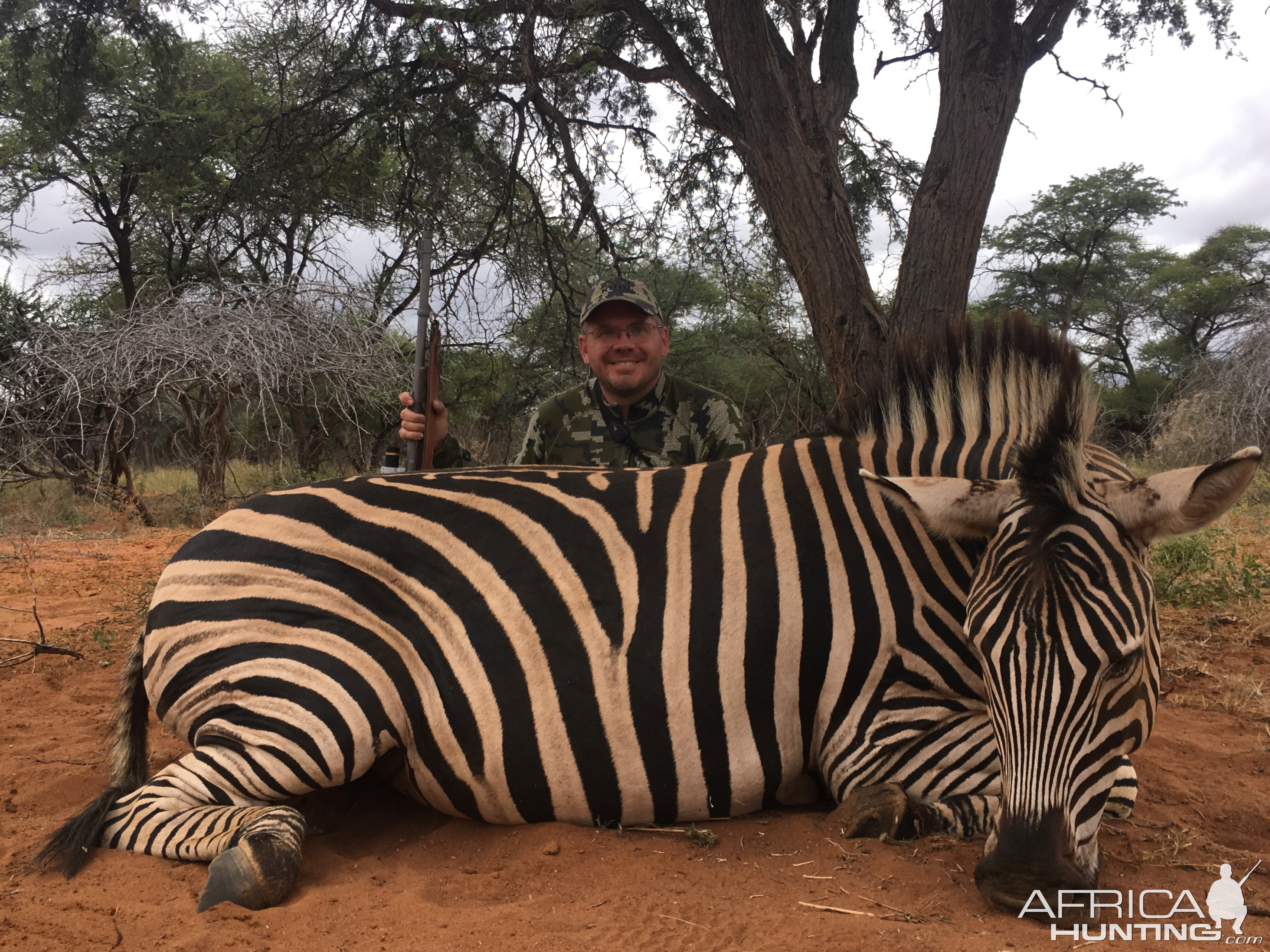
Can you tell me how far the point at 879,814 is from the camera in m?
2.42

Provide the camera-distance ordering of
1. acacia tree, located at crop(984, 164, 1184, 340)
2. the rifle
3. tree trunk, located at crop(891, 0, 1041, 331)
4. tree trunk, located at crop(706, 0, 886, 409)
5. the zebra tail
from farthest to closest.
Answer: acacia tree, located at crop(984, 164, 1184, 340) < tree trunk, located at crop(706, 0, 886, 409) < tree trunk, located at crop(891, 0, 1041, 331) < the rifle < the zebra tail

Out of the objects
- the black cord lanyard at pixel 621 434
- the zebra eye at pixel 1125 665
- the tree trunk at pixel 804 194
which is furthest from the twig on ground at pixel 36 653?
the zebra eye at pixel 1125 665

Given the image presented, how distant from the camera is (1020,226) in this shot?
2214 centimetres

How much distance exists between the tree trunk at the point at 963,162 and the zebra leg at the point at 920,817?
10.3ft

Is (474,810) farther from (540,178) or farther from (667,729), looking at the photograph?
(540,178)

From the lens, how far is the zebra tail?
7.86 ft

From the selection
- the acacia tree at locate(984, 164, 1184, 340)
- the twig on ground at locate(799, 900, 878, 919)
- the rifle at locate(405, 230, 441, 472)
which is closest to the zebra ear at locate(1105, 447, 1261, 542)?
the twig on ground at locate(799, 900, 878, 919)

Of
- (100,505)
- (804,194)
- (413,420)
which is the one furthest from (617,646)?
(100,505)

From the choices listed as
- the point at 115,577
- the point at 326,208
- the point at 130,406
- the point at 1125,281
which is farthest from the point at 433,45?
the point at 1125,281

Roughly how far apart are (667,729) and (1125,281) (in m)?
24.5

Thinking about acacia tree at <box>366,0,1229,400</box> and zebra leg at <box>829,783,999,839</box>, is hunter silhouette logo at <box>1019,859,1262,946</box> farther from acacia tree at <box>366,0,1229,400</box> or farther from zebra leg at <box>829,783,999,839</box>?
acacia tree at <box>366,0,1229,400</box>

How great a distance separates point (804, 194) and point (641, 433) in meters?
1.79

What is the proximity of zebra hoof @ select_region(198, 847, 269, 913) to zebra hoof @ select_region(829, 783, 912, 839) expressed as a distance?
157cm

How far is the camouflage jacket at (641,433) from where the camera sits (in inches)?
191
